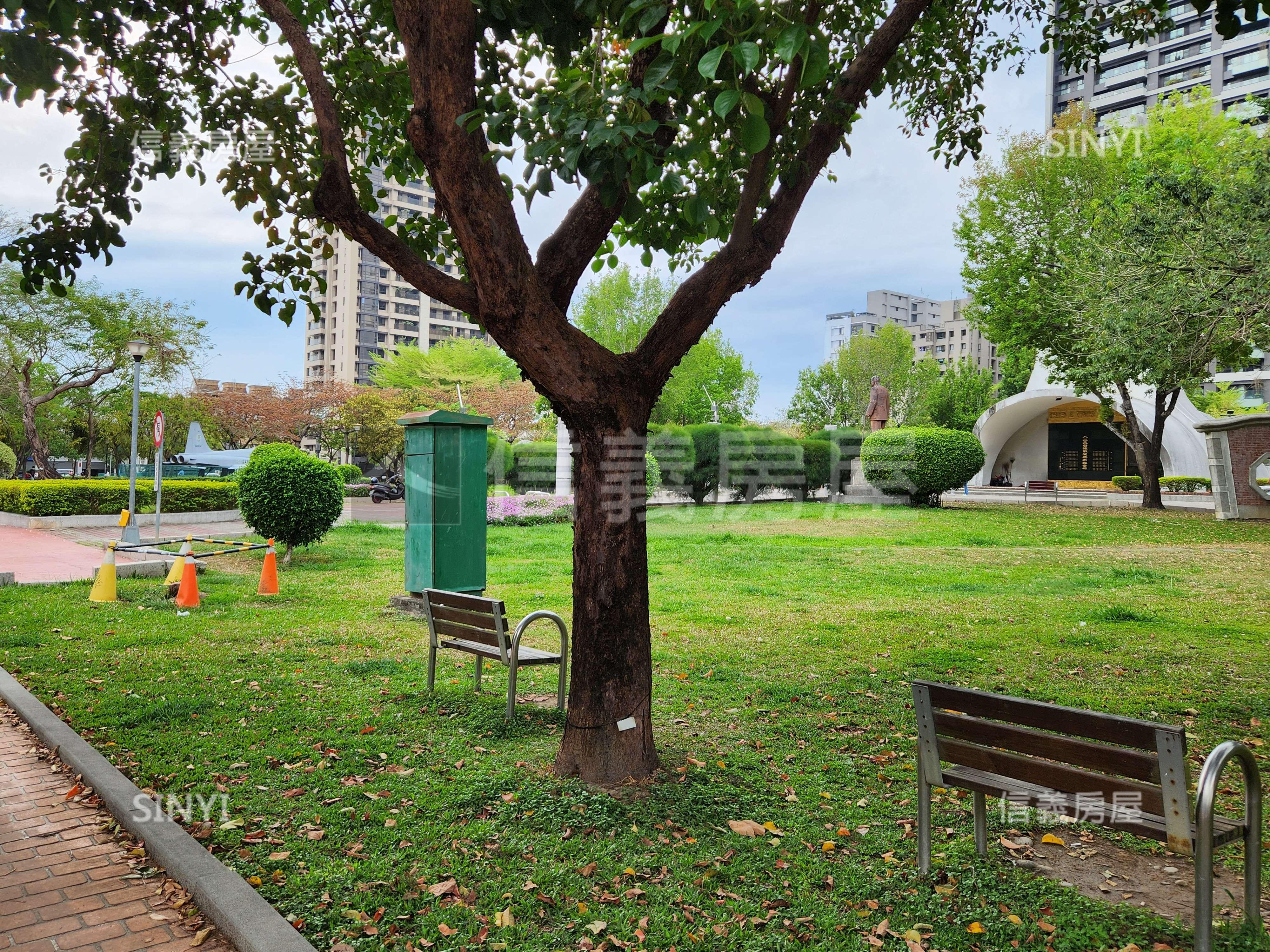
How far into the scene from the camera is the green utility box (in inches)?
343

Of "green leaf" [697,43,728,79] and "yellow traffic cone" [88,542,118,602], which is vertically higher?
"green leaf" [697,43,728,79]

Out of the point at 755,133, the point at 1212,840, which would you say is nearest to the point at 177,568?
the point at 755,133

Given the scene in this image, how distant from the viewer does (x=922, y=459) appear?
24.3 m

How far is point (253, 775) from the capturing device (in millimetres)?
4496

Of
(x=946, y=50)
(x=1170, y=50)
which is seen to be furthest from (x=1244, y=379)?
(x=946, y=50)

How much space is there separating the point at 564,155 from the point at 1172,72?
8087 centimetres

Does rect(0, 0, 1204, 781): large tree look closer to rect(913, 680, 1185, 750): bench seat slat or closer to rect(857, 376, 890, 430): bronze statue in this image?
rect(913, 680, 1185, 750): bench seat slat

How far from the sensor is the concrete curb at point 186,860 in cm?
292

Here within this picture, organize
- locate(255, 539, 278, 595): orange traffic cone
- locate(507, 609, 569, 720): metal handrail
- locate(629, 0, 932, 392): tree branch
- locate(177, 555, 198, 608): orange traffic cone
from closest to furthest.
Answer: locate(629, 0, 932, 392): tree branch < locate(507, 609, 569, 720): metal handrail < locate(177, 555, 198, 608): orange traffic cone < locate(255, 539, 278, 595): orange traffic cone

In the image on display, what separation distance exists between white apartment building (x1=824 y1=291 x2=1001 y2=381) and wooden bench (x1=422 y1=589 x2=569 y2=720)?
91652 mm

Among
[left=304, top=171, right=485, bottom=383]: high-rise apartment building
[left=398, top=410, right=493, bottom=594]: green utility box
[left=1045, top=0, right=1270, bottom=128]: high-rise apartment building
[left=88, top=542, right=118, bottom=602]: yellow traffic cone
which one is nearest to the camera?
[left=398, top=410, right=493, bottom=594]: green utility box

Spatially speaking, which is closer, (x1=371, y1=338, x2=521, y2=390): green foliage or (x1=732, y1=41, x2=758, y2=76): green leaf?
(x1=732, y1=41, x2=758, y2=76): green leaf

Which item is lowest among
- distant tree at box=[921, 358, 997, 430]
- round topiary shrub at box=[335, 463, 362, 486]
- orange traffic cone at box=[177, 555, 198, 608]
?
orange traffic cone at box=[177, 555, 198, 608]

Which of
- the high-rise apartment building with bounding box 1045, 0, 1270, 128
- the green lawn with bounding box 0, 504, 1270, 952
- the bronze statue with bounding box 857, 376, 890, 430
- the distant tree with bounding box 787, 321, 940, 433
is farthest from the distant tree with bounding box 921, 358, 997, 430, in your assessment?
the green lawn with bounding box 0, 504, 1270, 952
